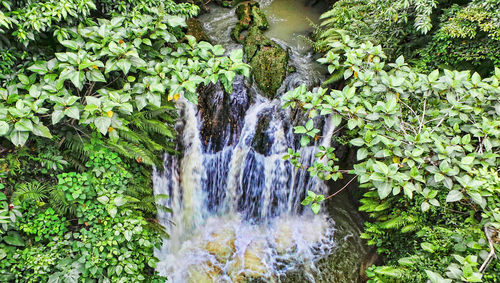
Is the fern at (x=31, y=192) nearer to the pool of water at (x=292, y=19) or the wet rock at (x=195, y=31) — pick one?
the wet rock at (x=195, y=31)

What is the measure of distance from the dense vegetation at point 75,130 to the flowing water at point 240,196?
5.73 ft

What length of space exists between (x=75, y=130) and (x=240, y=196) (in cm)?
A: 373

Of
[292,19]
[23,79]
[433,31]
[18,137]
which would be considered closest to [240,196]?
[18,137]

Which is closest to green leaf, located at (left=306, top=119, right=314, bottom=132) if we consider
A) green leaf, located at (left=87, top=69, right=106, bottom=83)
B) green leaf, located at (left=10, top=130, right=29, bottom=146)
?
green leaf, located at (left=87, top=69, right=106, bottom=83)

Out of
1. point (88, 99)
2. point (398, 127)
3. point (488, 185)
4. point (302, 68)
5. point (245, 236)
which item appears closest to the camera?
point (488, 185)

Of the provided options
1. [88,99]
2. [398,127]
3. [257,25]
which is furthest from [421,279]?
[257,25]

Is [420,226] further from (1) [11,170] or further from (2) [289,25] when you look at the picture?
(2) [289,25]

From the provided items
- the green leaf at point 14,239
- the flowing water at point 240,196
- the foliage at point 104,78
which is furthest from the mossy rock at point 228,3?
the green leaf at point 14,239

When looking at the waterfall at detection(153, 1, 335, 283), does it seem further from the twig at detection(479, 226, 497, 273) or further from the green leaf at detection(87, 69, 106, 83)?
the twig at detection(479, 226, 497, 273)

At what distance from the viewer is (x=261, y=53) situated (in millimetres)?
6691

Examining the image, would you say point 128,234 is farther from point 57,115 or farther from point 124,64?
point 124,64

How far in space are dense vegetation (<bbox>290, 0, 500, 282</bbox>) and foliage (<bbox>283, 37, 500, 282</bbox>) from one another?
0.04ft

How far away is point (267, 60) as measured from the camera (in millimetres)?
6523

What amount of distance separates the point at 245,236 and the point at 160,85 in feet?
13.7
